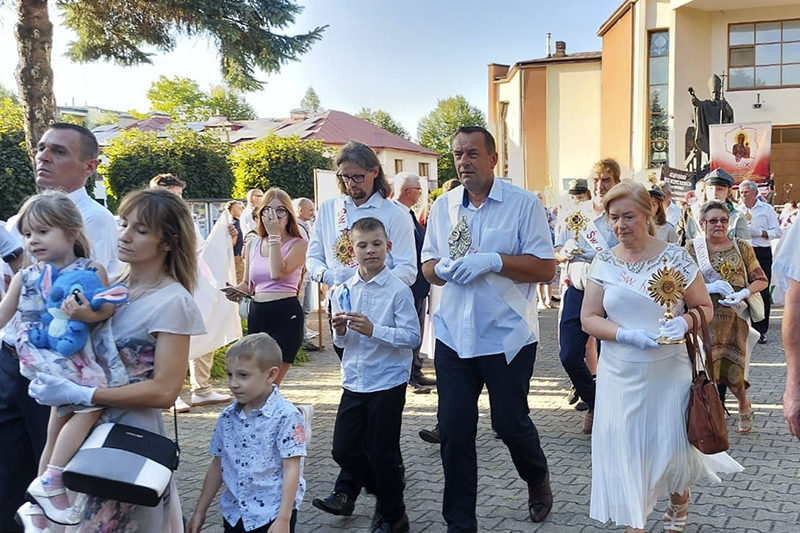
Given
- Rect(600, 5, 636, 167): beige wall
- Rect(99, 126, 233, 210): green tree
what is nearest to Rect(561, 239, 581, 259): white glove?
Rect(99, 126, 233, 210): green tree

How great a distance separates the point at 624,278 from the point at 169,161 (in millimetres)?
21541

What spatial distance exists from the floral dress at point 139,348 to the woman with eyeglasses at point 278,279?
3112 mm

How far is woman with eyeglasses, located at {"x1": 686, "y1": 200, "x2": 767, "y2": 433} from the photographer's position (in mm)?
6246

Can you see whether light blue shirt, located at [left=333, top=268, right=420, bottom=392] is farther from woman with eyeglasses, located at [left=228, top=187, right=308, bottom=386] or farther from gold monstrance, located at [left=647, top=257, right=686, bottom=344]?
woman with eyeglasses, located at [left=228, top=187, right=308, bottom=386]

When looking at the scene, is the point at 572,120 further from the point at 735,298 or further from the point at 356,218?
the point at 356,218

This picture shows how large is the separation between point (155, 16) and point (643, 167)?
22421mm

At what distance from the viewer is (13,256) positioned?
3.71 meters

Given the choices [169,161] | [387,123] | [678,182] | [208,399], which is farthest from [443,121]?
[208,399]

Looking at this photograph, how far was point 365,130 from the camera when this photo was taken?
5666 centimetres

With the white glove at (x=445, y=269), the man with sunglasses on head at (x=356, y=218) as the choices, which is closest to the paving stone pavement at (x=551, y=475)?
the man with sunglasses on head at (x=356, y=218)

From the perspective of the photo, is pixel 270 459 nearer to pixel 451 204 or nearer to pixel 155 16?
pixel 451 204

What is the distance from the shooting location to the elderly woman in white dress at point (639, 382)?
3971 mm

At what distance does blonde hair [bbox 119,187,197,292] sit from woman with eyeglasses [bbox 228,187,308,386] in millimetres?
2898

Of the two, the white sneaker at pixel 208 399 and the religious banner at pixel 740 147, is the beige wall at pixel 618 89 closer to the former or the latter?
the religious banner at pixel 740 147
